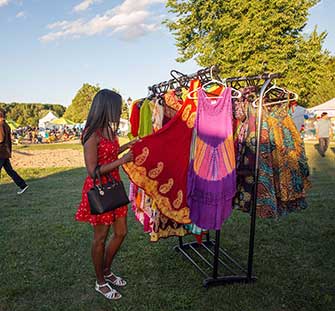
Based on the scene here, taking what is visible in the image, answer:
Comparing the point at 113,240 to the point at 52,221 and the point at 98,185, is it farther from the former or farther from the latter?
the point at 52,221

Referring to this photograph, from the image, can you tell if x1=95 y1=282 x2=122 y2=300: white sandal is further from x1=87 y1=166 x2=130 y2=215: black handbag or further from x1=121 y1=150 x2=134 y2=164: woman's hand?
x1=121 y1=150 x2=134 y2=164: woman's hand

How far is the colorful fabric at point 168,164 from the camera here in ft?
9.61

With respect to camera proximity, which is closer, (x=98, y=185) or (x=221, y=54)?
(x=98, y=185)

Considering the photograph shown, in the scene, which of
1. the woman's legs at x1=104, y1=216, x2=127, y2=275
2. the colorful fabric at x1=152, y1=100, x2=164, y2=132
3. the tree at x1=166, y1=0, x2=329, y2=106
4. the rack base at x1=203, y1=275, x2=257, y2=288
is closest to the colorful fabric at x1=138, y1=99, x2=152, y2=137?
the colorful fabric at x1=152, y1=100, x2=164, y2=132

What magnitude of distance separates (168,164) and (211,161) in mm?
396

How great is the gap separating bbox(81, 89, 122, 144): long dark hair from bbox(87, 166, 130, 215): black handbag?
35 cm

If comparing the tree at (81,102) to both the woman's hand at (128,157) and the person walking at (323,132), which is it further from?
the woman's hand at (128,157)

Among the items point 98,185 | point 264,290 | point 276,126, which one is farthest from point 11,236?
point 276,126

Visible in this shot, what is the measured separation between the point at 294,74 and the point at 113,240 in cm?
1939

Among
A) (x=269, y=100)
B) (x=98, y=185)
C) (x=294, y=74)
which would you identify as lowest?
(x=98, y=185)

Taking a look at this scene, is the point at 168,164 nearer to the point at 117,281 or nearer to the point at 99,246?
the point at 99,246

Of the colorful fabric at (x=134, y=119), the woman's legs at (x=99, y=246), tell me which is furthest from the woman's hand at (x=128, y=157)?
the colorful fabric at (x=134, y=119)

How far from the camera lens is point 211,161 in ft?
9.55

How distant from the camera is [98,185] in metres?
2.82
